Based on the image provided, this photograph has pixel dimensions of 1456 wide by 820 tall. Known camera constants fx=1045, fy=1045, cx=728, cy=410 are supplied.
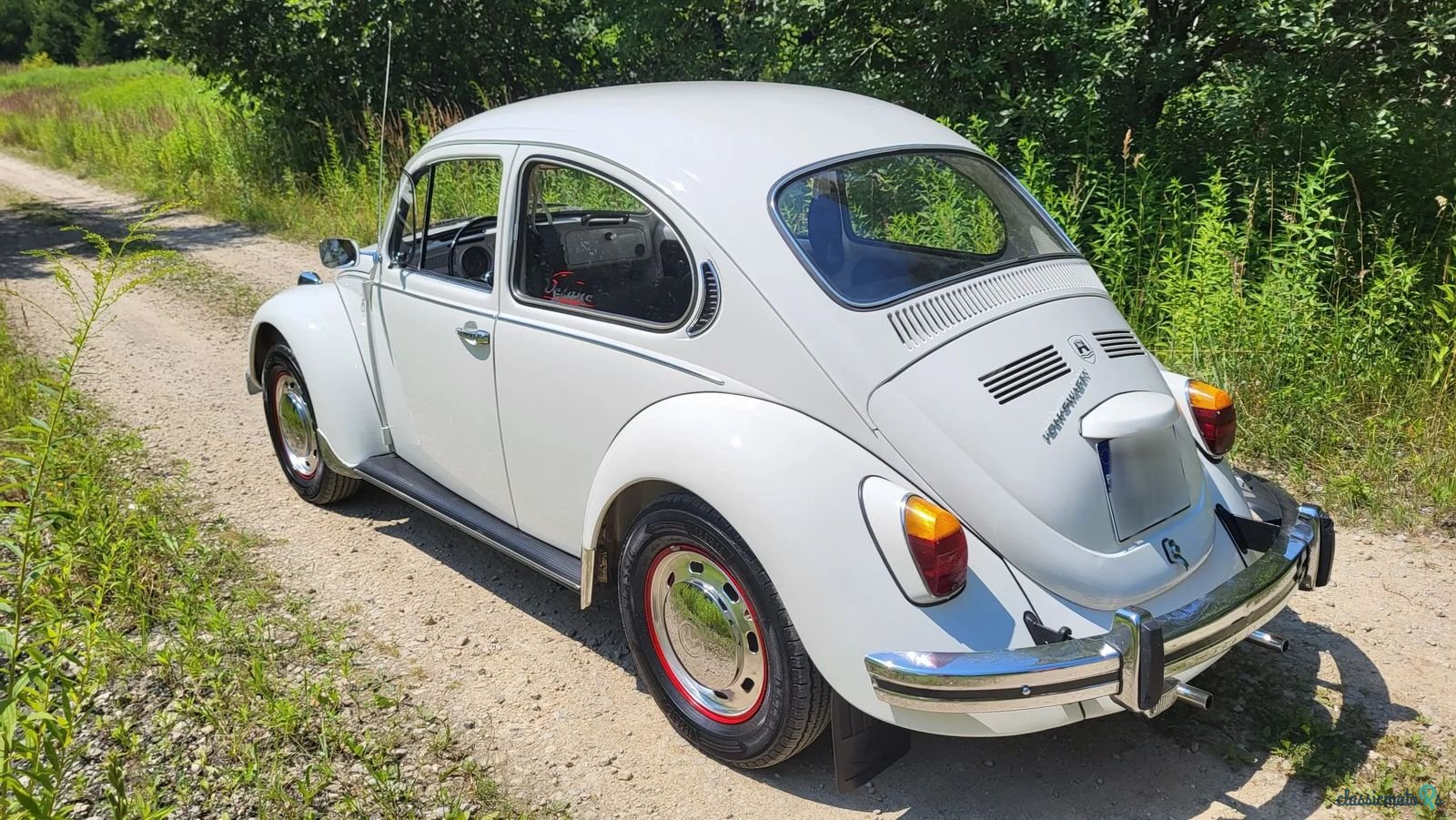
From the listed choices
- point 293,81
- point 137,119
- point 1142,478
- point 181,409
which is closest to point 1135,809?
point 1142,478

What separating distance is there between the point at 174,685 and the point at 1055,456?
3132 millimetres

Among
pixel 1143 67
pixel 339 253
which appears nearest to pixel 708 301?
pixel 339 253

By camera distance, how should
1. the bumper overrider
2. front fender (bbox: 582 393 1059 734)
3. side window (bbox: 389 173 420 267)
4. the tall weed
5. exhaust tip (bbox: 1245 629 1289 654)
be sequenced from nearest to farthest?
the tall weed, the bumper overrider, front fender (bbox: 582 393 1059 734), exhaust tip (bbox: 1245 629 1289 654), side window (bbox: 389 173 420 267)

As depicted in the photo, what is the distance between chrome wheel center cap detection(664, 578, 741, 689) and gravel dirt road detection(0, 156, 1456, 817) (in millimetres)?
313

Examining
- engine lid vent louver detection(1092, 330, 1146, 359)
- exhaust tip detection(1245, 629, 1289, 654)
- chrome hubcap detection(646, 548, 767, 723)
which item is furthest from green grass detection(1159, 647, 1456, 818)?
chrome hubcap detection(646, 548, 767, 723)

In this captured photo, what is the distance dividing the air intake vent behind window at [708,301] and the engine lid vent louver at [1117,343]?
47.7 inches

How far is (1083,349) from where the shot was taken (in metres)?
3.20

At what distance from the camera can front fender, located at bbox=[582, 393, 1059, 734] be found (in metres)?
2.68

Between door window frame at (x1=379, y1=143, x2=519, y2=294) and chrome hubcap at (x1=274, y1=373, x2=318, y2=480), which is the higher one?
door window frame at (x1=379, y1=143, x2=519, y2=294)

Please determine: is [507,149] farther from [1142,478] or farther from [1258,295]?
[1258,295]

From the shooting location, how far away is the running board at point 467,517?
3.69 m

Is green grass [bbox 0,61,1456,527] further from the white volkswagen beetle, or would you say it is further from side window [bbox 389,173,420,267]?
side window [bbox 389,173,420,267]

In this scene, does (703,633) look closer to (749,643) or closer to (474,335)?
(749,643)

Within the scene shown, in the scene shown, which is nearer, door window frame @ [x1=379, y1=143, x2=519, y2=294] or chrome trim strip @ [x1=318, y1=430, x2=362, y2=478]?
door window frame @ [x1=379, y1=143, x2=519, y2=294]
